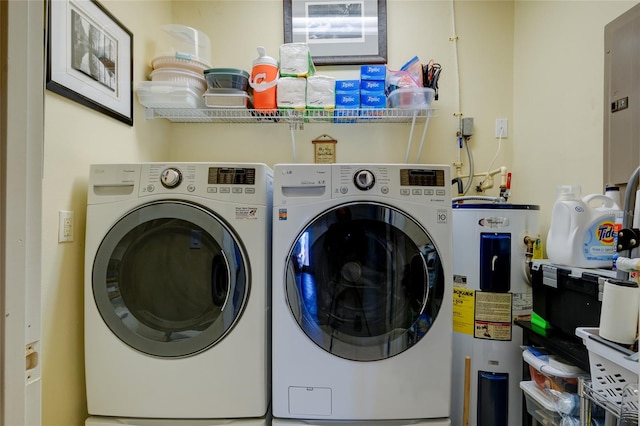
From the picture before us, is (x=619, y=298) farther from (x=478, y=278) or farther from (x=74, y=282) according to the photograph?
(x=74, y=282)

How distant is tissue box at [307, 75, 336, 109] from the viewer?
161 centimetres

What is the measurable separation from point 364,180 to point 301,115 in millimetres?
716

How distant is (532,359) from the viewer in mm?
1104

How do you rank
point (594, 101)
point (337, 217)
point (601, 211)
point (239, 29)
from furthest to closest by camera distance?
1. point (239, 29)
2. point (594, 101)
3. point (337, 217)
4. point (601, 211)

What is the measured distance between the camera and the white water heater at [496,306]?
130cm

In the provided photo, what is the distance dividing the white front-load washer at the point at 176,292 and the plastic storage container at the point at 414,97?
891mm

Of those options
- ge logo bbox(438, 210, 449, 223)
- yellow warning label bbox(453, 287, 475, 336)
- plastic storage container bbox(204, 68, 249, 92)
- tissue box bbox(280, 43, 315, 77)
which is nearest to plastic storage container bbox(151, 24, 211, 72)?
plastic storage container bbox(204, 68, 249, 92)

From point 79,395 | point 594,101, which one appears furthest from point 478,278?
point 79,395

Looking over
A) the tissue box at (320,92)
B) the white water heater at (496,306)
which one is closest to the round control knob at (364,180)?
the white water heater at (496,306)

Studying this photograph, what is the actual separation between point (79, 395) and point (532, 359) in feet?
5.56

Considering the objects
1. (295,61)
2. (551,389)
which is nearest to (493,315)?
(551,389)

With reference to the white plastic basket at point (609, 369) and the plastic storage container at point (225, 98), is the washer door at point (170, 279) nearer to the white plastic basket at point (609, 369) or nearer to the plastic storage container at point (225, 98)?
the plastic storage container at point (225, 98)

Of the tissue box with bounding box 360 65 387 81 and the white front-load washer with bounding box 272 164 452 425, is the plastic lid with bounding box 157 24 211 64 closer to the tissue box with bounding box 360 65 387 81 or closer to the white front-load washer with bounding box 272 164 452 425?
the tissue box with bounding box 360 65 387 81

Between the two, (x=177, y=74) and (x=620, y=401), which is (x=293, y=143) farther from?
(x=620, y=401)
